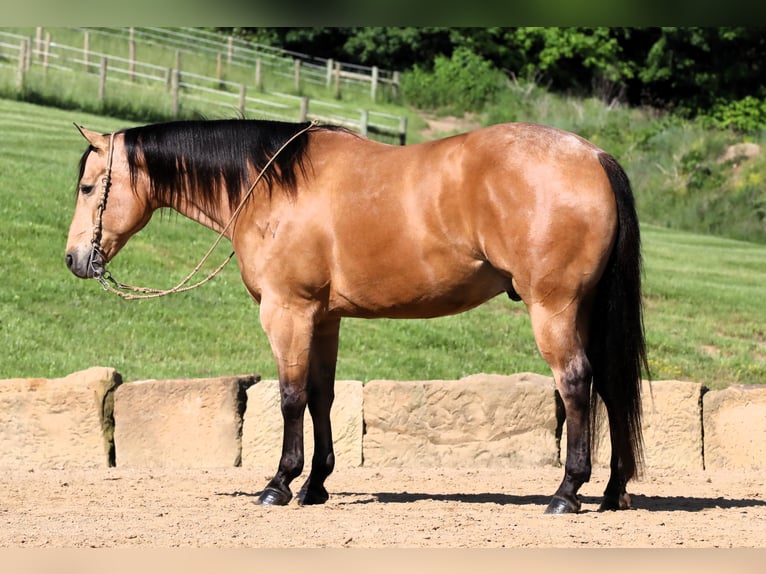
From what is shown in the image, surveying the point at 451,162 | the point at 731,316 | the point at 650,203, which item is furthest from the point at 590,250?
the point at 650,203

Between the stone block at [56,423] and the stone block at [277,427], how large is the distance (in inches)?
40.7

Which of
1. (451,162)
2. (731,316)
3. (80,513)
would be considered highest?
(451,162)

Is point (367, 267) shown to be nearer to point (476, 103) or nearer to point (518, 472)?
point (518, 472)

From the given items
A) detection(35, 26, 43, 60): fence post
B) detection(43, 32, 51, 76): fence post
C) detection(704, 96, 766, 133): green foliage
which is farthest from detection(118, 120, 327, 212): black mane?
detection(704, 96, 766, 133): green foliage

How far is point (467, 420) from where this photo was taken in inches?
317

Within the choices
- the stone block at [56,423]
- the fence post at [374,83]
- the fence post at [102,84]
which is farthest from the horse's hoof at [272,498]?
the fence post at [374,83]

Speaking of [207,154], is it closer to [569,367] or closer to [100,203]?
[100,203]

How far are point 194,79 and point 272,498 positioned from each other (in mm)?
21654

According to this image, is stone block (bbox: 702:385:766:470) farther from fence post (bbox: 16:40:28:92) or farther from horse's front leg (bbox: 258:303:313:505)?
fence post (bbox: 16:40:28:92)

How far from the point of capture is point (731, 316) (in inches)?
511

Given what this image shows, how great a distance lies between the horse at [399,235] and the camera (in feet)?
19.2

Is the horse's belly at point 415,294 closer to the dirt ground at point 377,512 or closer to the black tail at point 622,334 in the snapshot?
the black tail at point 622,334

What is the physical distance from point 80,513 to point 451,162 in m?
2.73

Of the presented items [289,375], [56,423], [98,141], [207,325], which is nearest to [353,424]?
[289,375]
